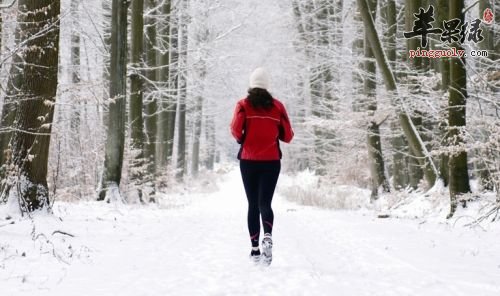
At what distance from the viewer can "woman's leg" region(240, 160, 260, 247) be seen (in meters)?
4.71

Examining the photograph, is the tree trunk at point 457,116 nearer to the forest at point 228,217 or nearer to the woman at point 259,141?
the forest at point 228,217

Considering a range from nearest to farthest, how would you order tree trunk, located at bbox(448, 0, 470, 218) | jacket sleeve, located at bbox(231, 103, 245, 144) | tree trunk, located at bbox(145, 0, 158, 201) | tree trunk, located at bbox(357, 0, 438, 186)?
jacket sleeve, located at bbox(231, 103, 245, 144)
tree trunk, located at bbox(448, 0, 470, 218)
tree trunk, located at bbox(357, 0, 438, 186)
tree trunk, located at bbox(145, 0, 158, 201)

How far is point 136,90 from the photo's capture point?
11828 mm

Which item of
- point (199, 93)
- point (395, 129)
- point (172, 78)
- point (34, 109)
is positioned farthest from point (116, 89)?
point (199, 93)

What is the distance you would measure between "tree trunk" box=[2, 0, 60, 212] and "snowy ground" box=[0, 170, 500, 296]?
1.33 ft

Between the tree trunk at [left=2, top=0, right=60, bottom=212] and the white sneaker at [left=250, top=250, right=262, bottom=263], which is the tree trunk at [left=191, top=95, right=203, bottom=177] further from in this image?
the white sneaker at [left=250, top=250, right=262, bottom=263]

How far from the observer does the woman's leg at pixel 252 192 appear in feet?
15.5

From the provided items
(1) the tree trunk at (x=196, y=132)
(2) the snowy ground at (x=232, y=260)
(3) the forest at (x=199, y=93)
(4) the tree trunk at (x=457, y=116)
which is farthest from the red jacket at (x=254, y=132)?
(1) the tree trunk at (x=196, y=132)

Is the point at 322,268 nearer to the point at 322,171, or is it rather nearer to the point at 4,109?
the point at 4,109

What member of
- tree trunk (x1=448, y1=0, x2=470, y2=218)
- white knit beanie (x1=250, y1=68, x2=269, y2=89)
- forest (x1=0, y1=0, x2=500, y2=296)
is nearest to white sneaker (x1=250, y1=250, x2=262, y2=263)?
forest (x1=0, y1=0, x2=500, y2=296)

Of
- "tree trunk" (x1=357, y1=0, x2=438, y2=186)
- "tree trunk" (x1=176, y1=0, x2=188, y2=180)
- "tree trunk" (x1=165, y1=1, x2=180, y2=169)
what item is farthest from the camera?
"tree trunk" (x1=176, y1=0, x2=188, y2=180)

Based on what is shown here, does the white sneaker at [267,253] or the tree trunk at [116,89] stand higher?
the tree trunk at [116,89]

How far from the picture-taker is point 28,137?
6113 millimetres

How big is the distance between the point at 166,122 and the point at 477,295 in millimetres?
15706
